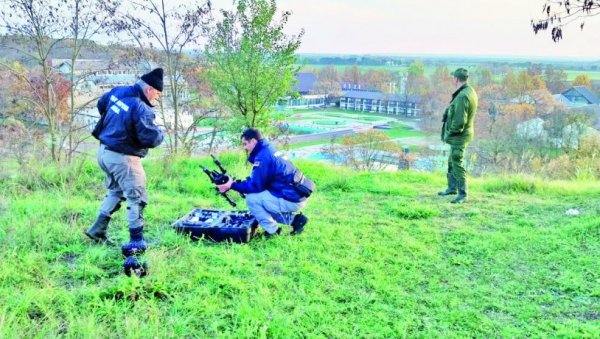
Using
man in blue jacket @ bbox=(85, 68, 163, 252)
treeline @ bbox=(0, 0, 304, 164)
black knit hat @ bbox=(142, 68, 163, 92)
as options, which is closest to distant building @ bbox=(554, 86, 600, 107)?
treeline @ bbox=(0, 0, 304, 164)

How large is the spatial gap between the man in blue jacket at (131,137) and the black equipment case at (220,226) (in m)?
0.63

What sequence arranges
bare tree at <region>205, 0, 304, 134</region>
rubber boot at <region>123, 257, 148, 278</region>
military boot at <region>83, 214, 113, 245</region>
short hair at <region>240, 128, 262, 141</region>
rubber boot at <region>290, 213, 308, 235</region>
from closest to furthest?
rubber boot at <region>123, 257, 148, 278</region>, military boot at <region>83, 214, 113, 245</region>, short hair at <region>240, 128, 262, 141</region>, rubber boot at <region>290, 213, 308, 235</region>, bare tree at <region>205, 0, 304, 134</region>

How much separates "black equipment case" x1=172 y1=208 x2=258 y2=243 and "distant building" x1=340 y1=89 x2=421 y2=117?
148 feet

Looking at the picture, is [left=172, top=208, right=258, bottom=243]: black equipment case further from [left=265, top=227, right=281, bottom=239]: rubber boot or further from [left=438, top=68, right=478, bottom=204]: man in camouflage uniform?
[left=438, top=68, right=478, bottom=204]: man in camouflage uniform

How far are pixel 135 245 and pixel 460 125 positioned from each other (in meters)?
4.57

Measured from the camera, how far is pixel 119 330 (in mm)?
2746

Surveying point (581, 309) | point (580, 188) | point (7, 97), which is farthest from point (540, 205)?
point (7, 97)

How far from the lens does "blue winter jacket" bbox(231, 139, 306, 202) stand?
4453 millimetres

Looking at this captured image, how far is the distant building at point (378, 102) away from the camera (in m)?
50.2

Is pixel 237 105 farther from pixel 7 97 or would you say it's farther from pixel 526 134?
pixel 526 134

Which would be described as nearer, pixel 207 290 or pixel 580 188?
pixel 207 290

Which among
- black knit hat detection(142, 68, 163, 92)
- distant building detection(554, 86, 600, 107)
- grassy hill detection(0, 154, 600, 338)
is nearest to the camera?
grassy hill detection(0, 154, 600, 338)

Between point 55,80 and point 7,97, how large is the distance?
156 centimetres

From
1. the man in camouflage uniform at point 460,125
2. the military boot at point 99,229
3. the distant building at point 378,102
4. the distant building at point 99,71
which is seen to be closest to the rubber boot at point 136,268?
the military boot at point 99,229
